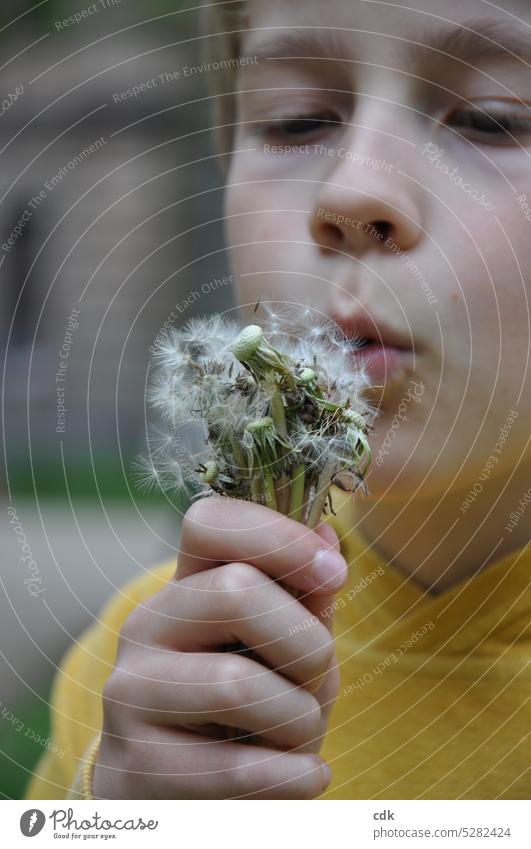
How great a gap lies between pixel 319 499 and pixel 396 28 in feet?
1.03

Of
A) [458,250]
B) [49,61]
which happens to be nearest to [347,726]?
[458,250]

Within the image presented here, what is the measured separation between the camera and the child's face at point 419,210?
53cm

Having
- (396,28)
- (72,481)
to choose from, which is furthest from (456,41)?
(72,481)

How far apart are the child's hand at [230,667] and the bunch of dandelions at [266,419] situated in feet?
0.05

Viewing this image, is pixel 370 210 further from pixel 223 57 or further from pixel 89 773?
pixel 89 773

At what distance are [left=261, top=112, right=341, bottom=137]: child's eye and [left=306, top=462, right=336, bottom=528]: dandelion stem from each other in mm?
268

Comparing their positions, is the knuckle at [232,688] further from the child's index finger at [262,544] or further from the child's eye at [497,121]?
the child's eye at [497,121]

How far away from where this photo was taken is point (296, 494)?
16.3 inches

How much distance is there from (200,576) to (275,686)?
64mm

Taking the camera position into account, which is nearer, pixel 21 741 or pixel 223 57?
pixel 223 57

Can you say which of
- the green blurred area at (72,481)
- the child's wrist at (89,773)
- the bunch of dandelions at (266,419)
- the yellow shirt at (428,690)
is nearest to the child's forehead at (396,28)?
the bunch of dandelions at (266,419)

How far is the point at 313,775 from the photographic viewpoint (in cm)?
45

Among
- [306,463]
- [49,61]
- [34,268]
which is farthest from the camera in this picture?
[34,268]
